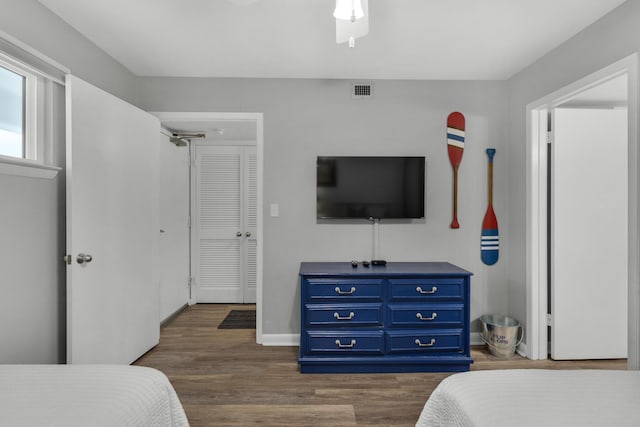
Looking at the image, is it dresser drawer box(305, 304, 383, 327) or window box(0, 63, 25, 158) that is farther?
dresser drawer box(305, 304, 383, 327)

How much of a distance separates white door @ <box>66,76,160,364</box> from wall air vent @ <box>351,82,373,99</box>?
70.2 inches

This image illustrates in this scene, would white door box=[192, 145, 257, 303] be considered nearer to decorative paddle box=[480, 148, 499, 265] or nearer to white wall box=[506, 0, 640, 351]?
decorative paddle box=[480, 148, 499, 265]

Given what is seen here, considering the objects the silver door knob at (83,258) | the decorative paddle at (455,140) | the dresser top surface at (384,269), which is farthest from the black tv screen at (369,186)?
the silver door knob at (83,258)

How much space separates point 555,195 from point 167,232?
3834mm

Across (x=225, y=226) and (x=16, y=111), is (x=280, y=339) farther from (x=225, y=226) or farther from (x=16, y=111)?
(x=16, y=111)

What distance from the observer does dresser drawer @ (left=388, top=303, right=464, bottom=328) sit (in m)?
2.65

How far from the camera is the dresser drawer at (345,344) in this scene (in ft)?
8.63

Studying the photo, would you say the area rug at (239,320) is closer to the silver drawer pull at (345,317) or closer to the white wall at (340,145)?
the white wall at (340,145)

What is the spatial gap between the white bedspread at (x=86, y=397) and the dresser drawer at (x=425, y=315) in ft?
5.58

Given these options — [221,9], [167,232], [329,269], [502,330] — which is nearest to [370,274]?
[329,269]

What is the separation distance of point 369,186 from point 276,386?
5.73 ft

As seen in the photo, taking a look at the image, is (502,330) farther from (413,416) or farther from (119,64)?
(119,64)

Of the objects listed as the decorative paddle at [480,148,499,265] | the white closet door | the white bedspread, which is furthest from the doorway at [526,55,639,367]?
the white closet door

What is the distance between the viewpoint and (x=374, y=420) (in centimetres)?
201
